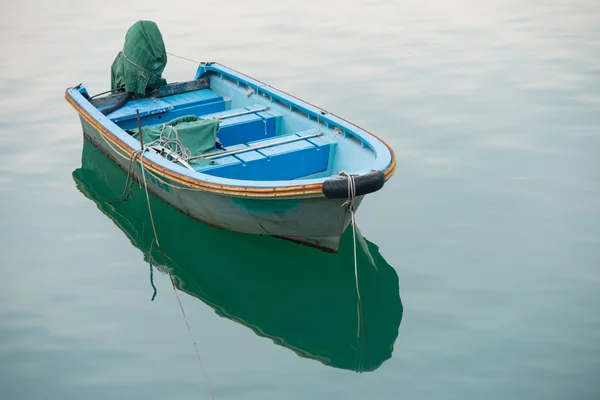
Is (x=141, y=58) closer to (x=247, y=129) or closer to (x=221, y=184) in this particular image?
(x=247, y=129)

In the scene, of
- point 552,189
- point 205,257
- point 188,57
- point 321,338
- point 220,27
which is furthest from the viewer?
point 220,27

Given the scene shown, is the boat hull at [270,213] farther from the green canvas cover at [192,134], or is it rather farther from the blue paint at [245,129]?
the blue paint at [245,129]

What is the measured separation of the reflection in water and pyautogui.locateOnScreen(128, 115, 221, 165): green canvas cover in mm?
738

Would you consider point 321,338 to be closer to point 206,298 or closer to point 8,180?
point 206,298

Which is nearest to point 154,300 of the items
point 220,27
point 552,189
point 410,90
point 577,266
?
point 577,266

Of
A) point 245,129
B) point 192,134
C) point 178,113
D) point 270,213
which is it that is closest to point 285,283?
point 270,213

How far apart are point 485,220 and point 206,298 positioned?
315 cm

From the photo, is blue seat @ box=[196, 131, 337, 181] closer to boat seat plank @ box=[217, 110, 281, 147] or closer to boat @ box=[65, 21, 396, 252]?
boat @ box=[65, 21, 396, 252]

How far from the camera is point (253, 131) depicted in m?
9.45

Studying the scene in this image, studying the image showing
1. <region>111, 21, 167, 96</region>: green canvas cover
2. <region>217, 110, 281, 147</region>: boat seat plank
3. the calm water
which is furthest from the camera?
<region>111, 21, 167, 96</region>: green canvas cover

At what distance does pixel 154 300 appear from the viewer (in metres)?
7.47

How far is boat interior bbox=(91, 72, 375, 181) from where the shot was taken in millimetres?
8109

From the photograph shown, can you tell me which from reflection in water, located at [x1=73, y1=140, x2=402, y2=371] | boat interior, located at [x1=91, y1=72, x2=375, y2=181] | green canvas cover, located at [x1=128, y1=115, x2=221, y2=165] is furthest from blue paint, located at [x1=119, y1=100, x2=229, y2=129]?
reflection in water, located at [x1=73, y1=140, x2=402, y2=371]

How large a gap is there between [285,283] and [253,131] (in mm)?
2507
